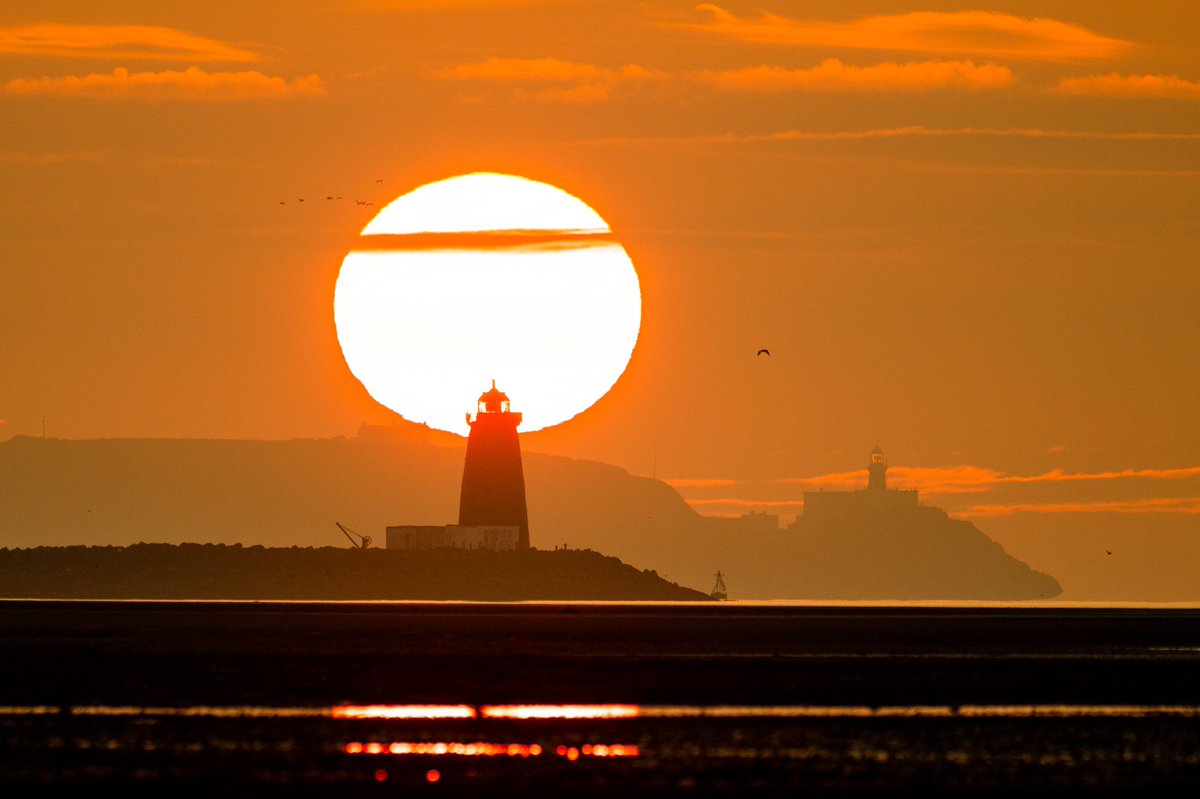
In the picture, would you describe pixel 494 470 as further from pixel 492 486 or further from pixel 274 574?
pixel 274 574

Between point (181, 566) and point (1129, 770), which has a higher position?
point (181, 566)

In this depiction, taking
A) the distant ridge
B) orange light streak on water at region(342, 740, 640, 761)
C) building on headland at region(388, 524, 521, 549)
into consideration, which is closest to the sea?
orange light streak on water at region(342, 740, 640, 761)

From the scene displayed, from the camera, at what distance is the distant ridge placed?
13150 centimetres

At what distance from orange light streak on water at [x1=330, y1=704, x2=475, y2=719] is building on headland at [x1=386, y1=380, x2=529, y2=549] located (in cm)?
9845

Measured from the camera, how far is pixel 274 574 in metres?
136

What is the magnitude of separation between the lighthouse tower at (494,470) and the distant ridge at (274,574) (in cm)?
323

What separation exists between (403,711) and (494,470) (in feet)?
332

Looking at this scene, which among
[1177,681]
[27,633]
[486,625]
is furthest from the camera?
[486,625]

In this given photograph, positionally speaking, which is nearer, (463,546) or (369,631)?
(369,631)

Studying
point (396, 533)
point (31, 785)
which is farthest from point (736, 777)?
point (396, 533)

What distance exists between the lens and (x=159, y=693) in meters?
38.8

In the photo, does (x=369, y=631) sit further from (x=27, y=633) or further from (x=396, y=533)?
(x=396, y=533)

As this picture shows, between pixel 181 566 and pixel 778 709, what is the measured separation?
335ft

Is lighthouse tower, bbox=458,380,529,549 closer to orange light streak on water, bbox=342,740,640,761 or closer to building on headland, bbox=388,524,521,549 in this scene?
building on headland, bbox=388,524,521,549
